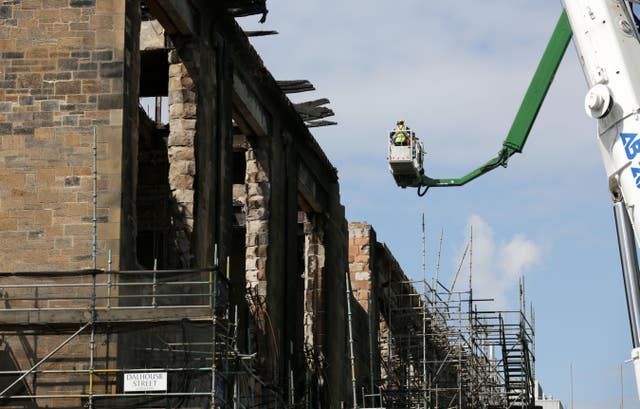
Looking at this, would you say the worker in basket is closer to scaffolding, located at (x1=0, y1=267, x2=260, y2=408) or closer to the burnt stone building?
the burnt stone building

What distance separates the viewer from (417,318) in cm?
4669

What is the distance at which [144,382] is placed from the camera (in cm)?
2183

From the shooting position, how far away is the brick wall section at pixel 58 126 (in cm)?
2269

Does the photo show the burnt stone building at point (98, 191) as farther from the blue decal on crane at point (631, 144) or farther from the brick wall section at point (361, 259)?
the brick wall section at point (361, 259)

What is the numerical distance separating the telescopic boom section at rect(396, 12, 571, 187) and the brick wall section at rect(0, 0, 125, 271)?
22.2 feet

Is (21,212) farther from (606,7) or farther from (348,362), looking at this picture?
(348,362)

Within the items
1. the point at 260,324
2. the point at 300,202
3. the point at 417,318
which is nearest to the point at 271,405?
the point at 260,324

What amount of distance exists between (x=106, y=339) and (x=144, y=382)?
0.92 meters

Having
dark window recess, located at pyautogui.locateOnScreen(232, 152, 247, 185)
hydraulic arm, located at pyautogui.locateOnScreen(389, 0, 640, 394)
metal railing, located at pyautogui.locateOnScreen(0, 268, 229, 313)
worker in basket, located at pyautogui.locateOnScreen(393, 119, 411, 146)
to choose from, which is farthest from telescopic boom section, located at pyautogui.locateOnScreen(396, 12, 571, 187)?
dark window recess, located at pyautogui.locateOnScreen(232, 152, 247, 185)

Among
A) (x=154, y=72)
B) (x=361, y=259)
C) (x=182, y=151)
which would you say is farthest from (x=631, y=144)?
(x=361, y=259)

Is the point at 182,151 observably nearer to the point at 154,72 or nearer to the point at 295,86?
the point at 154,72

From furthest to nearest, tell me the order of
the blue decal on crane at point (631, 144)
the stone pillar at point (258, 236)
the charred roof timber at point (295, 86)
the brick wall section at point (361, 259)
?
1. the brick wall section at point (361, 259)
2. the charred roof timber at point (295, 86)
3. the stone pillar at point (258, 236)
4. the blue decal on crane at point (631, 144)

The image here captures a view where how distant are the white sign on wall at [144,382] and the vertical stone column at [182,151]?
407cm

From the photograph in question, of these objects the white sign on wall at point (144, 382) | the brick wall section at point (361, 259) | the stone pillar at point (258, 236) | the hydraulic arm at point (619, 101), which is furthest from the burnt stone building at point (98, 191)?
the brick wall section at point (361, 259)
